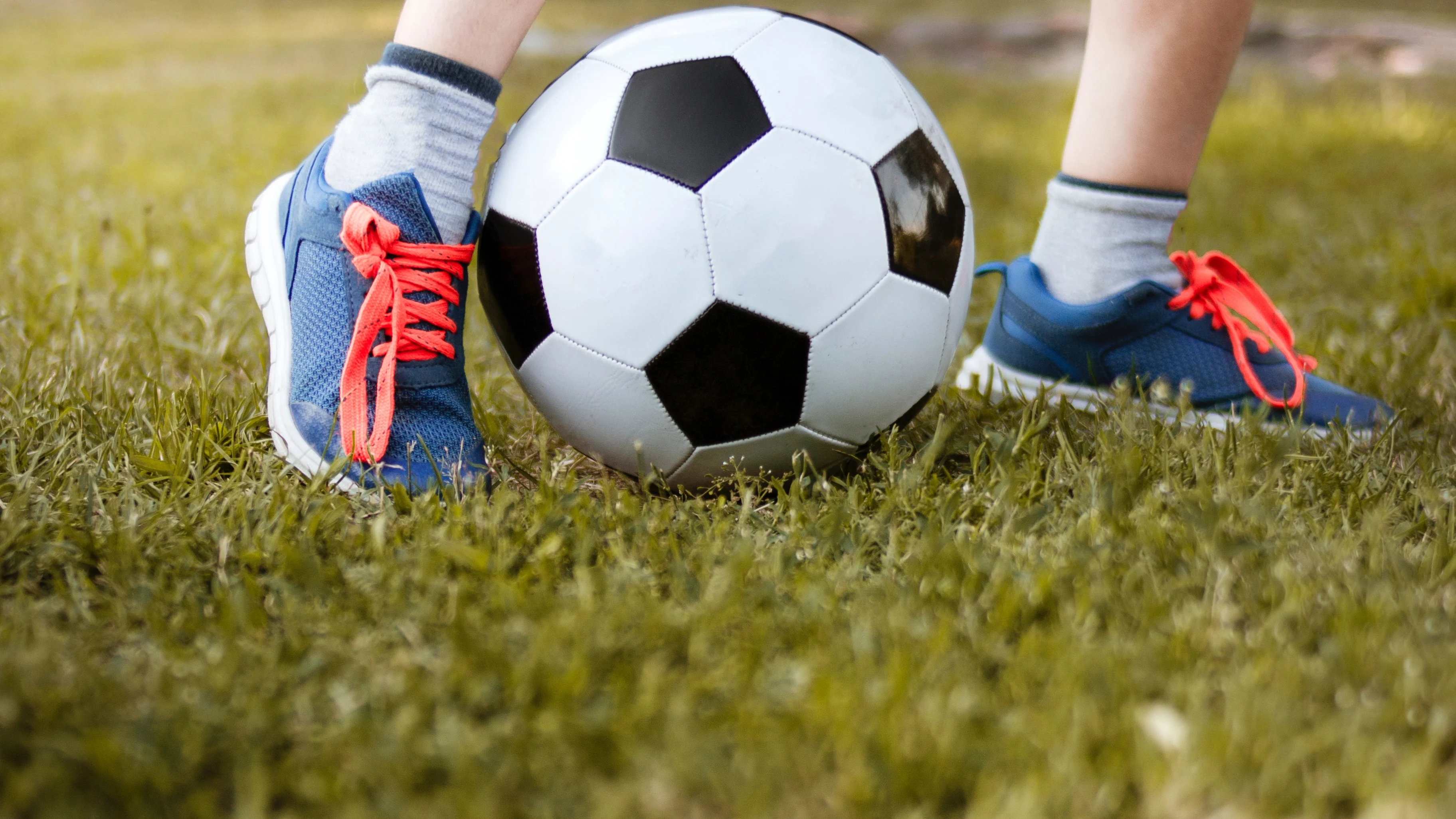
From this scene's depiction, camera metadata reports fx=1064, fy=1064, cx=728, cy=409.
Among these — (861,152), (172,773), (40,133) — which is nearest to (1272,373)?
(861,152)

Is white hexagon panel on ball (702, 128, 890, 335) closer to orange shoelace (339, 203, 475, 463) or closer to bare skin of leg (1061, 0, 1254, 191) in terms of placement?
orange shoelace (339, 203, 475, 463)

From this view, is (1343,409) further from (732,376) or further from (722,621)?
(722,621)

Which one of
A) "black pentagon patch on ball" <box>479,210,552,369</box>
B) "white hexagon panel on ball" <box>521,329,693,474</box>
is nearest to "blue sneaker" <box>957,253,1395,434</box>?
"white hexagon panel on ball" <box>521,329,693,474</box>

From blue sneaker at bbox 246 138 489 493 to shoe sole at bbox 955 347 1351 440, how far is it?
1.01 meters

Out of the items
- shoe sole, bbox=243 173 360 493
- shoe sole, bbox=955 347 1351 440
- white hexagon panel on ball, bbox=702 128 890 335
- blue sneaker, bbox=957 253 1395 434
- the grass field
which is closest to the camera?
the grass field

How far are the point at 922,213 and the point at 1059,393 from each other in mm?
671

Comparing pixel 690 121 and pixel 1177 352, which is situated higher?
pixel 690 121

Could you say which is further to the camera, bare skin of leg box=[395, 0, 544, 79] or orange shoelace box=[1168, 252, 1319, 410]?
orange shoelace box=[1168, 252, 1319, 410]

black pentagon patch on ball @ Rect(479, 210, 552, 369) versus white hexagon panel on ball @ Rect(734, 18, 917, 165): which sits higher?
white hexagon panel on ball @ Rect(734, 18, 917, 165)

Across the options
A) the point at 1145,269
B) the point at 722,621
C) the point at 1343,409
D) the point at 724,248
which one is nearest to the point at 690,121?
the point at 724,248

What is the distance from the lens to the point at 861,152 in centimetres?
158

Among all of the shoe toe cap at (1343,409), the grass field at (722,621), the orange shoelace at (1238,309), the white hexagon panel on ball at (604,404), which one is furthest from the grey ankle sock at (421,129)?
the shoe toe cap at (1343,409)

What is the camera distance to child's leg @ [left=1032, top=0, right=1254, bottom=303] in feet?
6.42

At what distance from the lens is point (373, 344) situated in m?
1.66
